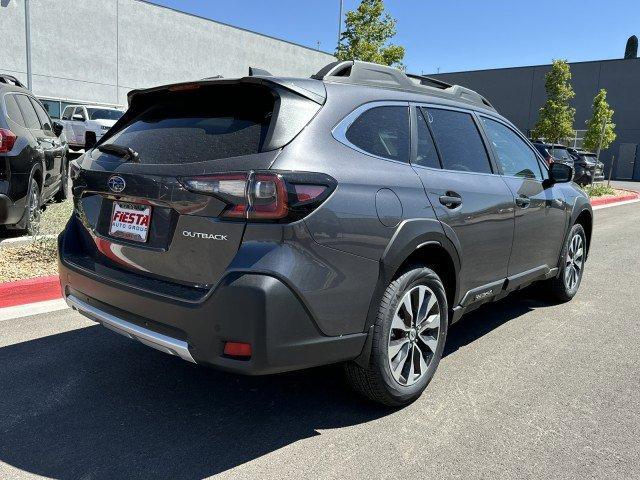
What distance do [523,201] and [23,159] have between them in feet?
17.8

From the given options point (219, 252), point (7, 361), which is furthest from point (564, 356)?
point (7, 361)

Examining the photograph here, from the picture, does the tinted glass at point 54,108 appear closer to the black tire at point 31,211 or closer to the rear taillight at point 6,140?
the black tire at point 31,211

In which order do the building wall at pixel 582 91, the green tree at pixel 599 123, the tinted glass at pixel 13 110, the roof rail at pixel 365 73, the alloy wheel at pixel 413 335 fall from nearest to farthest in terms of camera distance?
the alloy wheel at pixel 413 335 → the roof rail at pixel 365 73 → the tinted glass at pixel 13 110 → the green tree at pixel 599 123 → the building wall at pixel 582 91

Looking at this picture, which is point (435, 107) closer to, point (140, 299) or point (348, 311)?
point (348, 311)

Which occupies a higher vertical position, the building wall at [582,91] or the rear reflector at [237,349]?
the building wall at [582,91]

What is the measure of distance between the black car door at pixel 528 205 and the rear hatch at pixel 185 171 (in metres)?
2.01

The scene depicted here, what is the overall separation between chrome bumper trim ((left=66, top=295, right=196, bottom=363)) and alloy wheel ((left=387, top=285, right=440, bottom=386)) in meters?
1.10

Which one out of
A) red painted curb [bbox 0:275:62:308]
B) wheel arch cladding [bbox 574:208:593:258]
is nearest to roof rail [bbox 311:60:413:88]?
wheel arch cladding [bbox 574:208:593:258]

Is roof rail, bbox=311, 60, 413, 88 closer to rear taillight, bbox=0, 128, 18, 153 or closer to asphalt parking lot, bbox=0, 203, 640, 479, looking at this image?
asphalt parking lot, bbox=0, 203, 640, 479

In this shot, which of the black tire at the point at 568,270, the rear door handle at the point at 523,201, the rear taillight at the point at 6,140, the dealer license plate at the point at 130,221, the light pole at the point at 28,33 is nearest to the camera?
the dealer license plate at the point at 130,221

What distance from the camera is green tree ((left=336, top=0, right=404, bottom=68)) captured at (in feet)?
76.3

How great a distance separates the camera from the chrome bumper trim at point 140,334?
258cm

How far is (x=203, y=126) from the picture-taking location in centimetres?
287

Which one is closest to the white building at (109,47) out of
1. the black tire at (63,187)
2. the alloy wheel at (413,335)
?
the black tire at (63,187)
